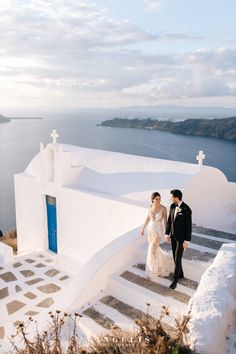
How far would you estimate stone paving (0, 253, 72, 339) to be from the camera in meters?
7.11

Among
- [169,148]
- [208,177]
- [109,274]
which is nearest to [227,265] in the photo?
[109,274]

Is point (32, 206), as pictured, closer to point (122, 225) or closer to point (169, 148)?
point (122, 225)

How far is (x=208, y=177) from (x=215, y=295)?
16.4 feet

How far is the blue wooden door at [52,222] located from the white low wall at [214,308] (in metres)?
7.19

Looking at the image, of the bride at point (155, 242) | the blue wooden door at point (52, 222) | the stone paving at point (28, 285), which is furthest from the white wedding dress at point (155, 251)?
the blue wooden door at point (52, 222)

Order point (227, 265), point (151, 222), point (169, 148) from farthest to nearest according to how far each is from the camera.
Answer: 1. point (169, 148)
2. point (151, 222)
3. point (227, 265)

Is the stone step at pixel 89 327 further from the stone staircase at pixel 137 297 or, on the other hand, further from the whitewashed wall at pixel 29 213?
the whitewashed wall at pixel 29 213

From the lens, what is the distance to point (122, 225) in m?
8.46

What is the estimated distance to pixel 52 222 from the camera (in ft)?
35.6

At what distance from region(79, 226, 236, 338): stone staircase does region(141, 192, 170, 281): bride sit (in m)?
0.15

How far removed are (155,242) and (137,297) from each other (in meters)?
0.93

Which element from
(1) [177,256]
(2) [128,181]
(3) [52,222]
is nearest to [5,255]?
(3) [52,222]

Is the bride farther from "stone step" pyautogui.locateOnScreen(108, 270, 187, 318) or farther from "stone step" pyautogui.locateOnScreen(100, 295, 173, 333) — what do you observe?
"stone step" pyautogui.locateOnScreen(100, 295, 173, 333)

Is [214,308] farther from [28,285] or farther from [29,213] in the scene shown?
[29,213]
